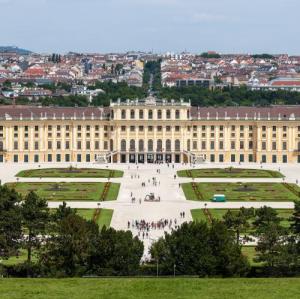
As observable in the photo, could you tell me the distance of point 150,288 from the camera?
34250 mm

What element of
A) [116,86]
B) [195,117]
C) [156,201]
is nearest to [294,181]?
[156,201]

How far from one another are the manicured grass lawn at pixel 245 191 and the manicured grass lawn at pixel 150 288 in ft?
130

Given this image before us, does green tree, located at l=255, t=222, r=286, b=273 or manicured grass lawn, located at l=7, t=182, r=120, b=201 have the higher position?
green tree, located at l=255, t=222, r=286, b=273

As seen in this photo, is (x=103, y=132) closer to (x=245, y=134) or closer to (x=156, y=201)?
(x=245, y=134)

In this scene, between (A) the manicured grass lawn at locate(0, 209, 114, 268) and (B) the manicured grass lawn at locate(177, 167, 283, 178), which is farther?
(B) the manicured grass lawn at locate(177, 167, 283, 178)

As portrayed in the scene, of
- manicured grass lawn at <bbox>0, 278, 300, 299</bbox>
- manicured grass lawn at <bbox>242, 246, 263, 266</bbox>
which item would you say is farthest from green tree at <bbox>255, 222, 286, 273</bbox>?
manicured grass lawn at <bbox>0, 278, 300, 299</bbox>

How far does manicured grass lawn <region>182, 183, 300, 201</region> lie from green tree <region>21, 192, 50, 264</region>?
27.3 m

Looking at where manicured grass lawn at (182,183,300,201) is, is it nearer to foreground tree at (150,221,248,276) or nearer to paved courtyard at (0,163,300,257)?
paved courtyard at (0,163,300,257)

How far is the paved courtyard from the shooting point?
65812 millimetres

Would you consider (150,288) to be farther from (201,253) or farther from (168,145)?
(168,145)

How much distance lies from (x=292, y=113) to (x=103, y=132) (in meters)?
19.7

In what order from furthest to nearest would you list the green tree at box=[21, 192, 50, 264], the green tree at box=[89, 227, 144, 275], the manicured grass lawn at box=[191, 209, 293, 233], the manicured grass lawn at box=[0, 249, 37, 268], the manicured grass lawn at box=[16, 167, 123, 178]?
the manicured grass lawn at box=[16, 167, 123, 178]
the manicured grass lawn at box=[191, 209, 293, 233]
the manicured grass lawn at box=[0, 249, 37, 268]
the green tree at box=[21, 192, 50, 264]
the green tree at box=[89, 227, 144, 275]

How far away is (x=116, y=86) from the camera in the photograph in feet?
650

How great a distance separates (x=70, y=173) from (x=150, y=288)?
61.4 metres
